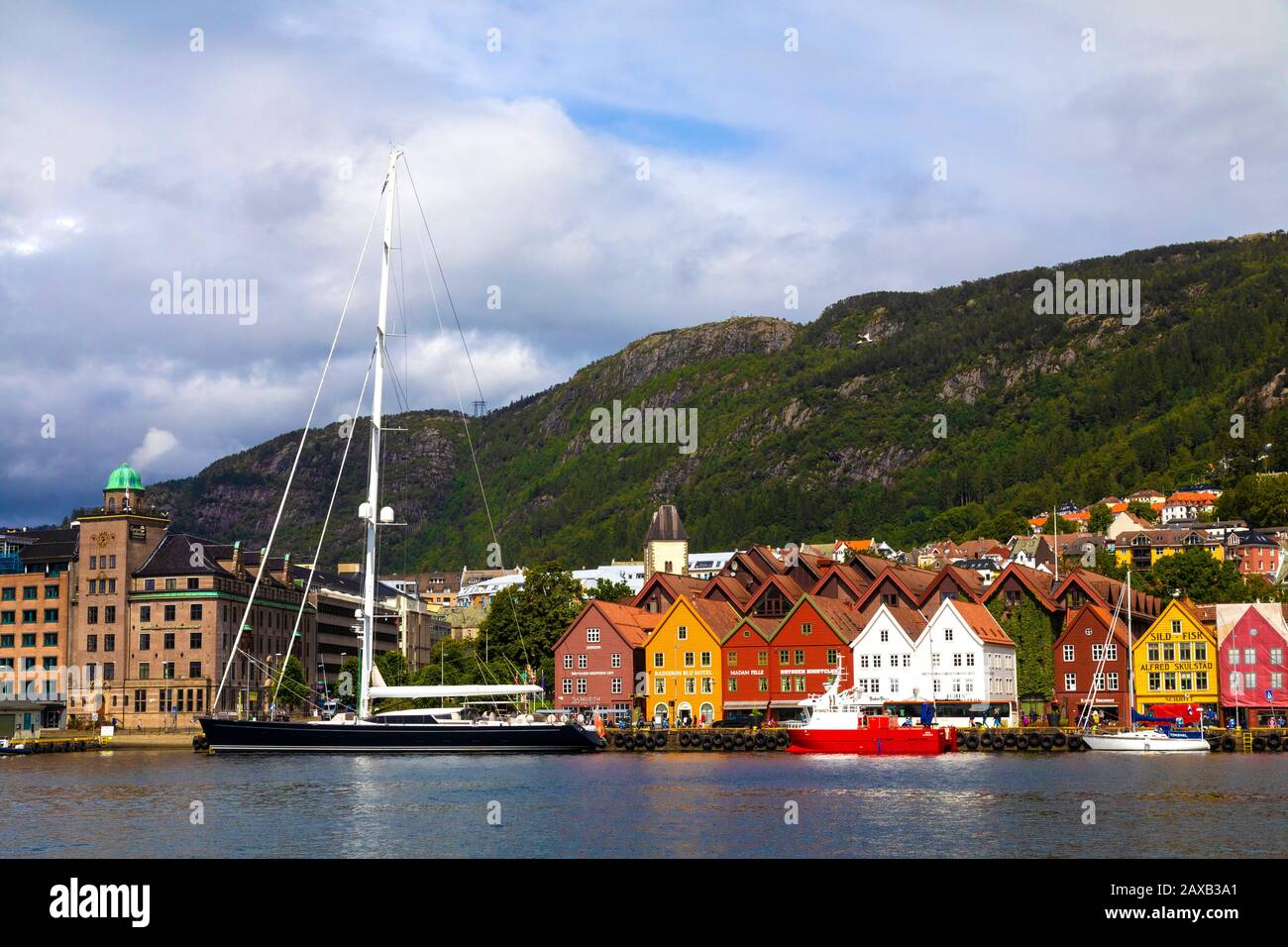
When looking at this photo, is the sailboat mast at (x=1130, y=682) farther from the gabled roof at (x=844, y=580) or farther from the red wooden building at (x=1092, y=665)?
the gabled roof at (x=844, y=580)

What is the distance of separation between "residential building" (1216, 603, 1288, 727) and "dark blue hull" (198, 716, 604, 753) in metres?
50.4

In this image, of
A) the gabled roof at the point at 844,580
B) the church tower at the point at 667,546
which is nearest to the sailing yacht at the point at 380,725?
the gabled roof at the point at 844,580

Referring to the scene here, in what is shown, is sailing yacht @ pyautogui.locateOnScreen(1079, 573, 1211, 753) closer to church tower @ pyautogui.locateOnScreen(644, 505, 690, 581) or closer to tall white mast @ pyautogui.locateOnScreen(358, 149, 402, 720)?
tall white mast @ pyautogui.locateOnScreen(358, 149, 402, 720)

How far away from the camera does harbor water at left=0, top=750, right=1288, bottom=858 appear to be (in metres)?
40.6

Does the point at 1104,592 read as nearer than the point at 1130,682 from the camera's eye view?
No

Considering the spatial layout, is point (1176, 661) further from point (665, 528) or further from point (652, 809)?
point (665, 528)

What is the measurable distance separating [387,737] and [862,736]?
3095 cm

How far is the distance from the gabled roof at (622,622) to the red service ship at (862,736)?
908 inches

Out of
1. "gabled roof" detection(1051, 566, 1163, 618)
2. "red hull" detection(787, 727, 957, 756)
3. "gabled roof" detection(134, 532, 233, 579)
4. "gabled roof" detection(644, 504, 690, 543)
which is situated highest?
"gabled roof" detection(644, 504, 690, 543)

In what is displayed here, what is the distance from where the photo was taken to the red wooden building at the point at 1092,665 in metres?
112

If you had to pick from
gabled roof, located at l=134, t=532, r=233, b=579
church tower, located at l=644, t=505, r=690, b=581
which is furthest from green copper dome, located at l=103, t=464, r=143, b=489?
church tower, located at l=644, t=505, r=690, b=581

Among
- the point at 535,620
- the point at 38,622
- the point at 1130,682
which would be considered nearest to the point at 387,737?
the point at 535,620

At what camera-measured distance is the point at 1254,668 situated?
10881 cm
